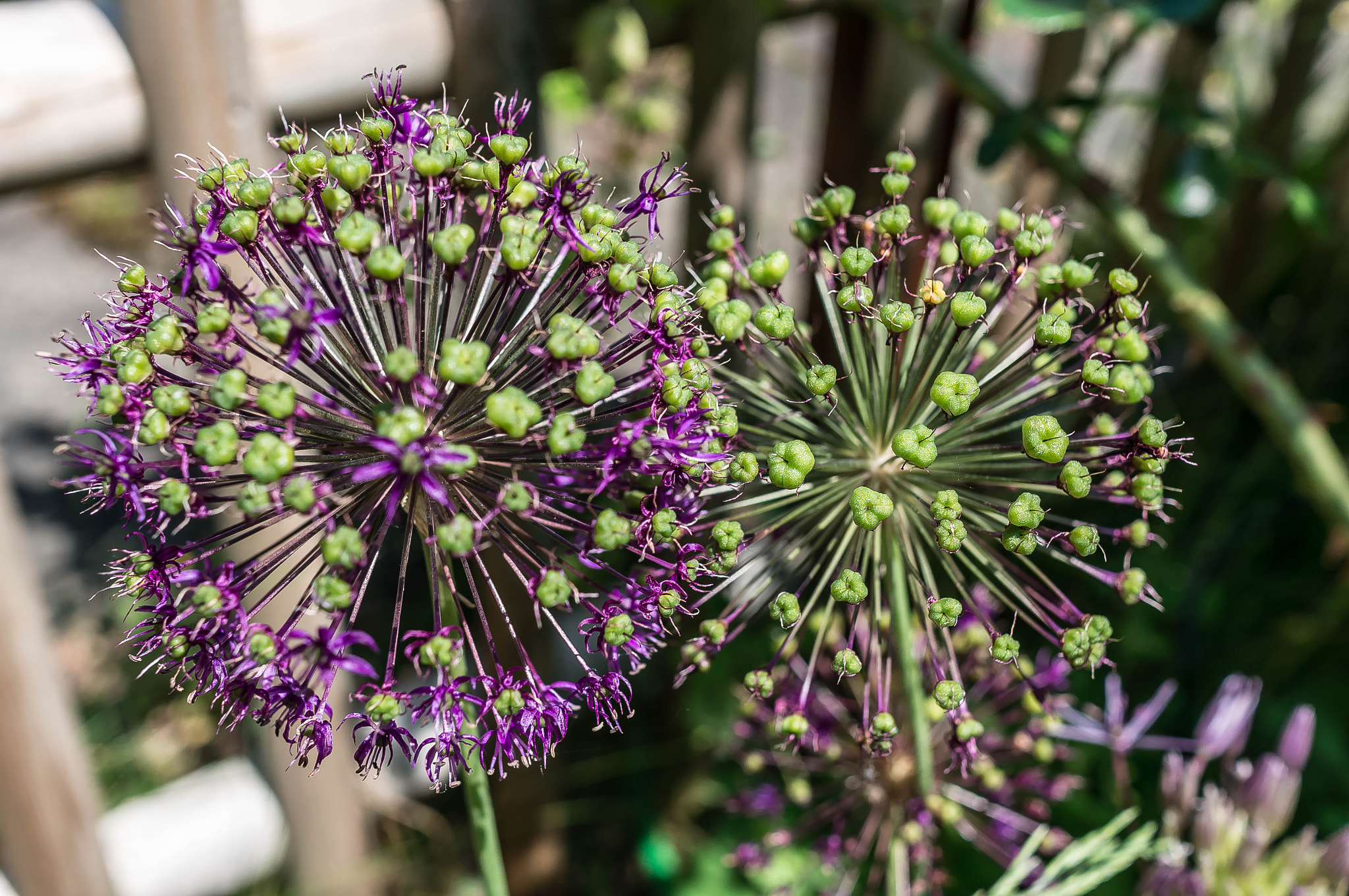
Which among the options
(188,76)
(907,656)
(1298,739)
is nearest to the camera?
(907,656)

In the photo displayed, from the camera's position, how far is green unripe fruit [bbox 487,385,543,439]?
93cm

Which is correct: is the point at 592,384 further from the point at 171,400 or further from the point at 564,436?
the point at 171,400

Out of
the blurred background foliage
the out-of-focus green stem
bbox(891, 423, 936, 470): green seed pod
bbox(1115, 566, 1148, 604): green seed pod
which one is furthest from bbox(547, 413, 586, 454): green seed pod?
the out-of-focus green stem

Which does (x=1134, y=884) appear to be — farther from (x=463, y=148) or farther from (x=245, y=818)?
(x=245, y=818)

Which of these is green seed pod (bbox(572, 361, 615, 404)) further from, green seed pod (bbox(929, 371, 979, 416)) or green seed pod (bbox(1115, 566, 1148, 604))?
green seed pod (bbox(1115, 566, 1148, 604))

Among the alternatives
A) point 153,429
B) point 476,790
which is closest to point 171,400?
point 153,429

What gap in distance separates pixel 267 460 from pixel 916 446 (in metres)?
0.67

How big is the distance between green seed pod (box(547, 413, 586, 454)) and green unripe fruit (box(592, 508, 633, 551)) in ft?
0.25

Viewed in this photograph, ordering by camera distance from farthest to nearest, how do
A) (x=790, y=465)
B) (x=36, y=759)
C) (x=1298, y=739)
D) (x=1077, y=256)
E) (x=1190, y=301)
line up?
(x=1077, y=256), (x=36, y=759), (x=1190, y=301), (x=1298, y=739), (x=790, y=465)

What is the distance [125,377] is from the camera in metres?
0.95

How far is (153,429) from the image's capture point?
0.95 metres

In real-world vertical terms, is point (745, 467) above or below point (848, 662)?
above

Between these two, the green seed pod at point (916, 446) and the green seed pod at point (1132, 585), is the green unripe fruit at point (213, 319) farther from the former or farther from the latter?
the green seed pod at point (1132, 585)

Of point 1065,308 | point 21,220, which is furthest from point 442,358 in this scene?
point 21,220
